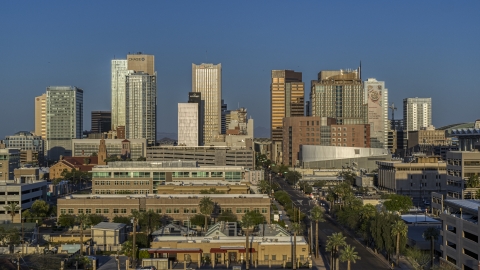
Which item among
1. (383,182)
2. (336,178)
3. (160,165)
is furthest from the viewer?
(336,178)

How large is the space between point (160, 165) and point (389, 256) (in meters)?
54.7

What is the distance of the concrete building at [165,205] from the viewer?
273ft

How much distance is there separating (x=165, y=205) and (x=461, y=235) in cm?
3808

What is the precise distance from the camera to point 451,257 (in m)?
56.9

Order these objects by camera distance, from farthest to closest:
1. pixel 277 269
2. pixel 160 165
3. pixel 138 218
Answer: pixel 160 165, pixel 138 218, pixel 277 269

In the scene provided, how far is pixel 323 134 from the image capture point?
19262cm

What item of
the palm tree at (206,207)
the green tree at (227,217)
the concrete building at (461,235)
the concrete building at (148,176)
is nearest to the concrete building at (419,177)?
the concrete building at (148,176)

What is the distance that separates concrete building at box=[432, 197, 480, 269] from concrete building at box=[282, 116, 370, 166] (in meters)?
130

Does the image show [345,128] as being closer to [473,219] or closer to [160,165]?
[160,165]

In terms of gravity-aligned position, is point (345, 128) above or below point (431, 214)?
above

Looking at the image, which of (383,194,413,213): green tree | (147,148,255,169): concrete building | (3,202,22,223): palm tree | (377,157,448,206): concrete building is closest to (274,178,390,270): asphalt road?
(383,194,413,213): green tree

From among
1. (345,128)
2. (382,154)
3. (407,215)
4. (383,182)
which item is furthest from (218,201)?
(345,128)

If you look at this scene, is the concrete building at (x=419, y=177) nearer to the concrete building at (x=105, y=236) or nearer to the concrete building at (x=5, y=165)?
Result: the concrete building at (x=105, y=236)

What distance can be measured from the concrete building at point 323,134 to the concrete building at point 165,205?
107856 millimetres
